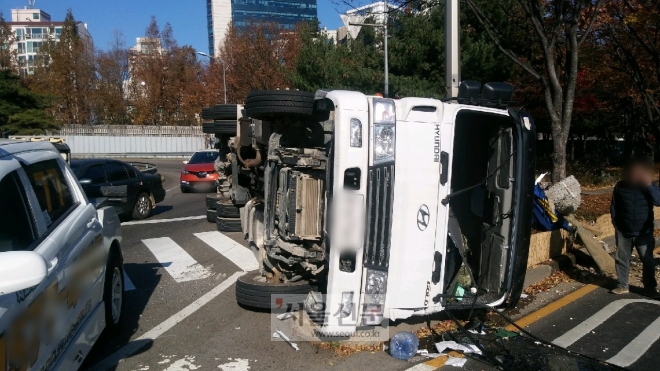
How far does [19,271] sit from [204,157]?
786 inches

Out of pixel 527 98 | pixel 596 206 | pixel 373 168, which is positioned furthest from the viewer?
pixel 527 98

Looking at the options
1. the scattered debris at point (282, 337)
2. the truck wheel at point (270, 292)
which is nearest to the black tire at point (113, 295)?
the truck wheel at point (270, 292)

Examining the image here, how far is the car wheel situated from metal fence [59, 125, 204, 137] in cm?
4062

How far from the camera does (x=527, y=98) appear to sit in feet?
88.9

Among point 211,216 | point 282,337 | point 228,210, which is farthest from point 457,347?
point 211,216

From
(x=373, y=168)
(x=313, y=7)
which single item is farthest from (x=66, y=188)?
(x=313, y=7)

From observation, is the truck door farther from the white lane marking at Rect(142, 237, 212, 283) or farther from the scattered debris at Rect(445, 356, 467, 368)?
the white lane marking at Rect(142, 237, 212, 283)

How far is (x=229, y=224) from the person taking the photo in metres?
11.4

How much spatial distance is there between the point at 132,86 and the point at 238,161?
176ft

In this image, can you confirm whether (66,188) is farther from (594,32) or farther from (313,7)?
(313,7)

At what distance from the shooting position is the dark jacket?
732cm

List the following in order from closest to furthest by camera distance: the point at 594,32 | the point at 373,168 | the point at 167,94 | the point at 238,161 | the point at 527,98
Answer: the point at 373,168 → the point at 238,161 → the point at 594,32 → the point at 527,98 → the point at 167,94

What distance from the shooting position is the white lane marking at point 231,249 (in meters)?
9.06

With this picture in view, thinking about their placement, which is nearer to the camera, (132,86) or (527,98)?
(527,98)
